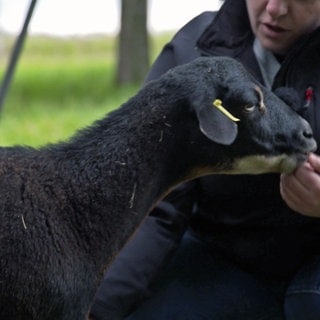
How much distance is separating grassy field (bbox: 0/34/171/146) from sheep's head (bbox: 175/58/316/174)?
6.71ft

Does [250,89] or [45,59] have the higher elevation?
[250,89]

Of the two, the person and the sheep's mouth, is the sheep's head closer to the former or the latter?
the sheep's mouth

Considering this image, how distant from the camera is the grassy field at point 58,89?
8.09 meters

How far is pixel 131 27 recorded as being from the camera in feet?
45.9

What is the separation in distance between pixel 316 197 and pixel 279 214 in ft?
1.26

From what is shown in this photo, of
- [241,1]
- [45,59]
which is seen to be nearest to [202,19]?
[241,1]

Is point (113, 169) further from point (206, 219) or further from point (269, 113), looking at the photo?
point (206, 219)

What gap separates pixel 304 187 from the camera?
12.4 ft

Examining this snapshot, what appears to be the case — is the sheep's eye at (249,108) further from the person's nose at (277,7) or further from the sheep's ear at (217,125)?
the person's nose at (277,7)

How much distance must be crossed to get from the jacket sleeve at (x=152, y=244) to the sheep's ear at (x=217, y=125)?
78cm

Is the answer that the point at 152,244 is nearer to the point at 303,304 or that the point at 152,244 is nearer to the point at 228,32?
the point at 303,304

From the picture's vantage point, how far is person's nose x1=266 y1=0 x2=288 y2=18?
3871 mm

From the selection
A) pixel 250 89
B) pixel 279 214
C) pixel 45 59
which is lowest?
Result: pixel 45 59

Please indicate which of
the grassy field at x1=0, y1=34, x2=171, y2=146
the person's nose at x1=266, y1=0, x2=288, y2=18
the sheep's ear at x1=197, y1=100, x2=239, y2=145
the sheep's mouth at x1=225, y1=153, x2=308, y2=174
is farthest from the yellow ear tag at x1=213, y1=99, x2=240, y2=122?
the grassy field at x1=0, y1=34, x2=171, y2=146
